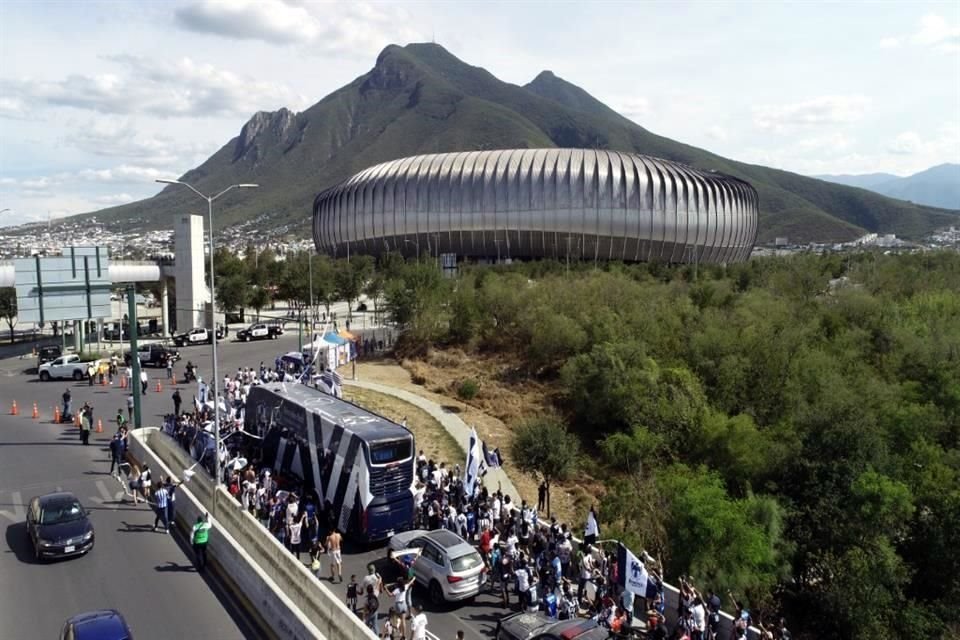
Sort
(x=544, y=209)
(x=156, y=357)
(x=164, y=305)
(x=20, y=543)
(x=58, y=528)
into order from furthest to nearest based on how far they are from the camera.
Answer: (x=544, y=209) < (x=164, y=305) < (x=156, y=357) < (x=20, y=543) < (x=58, y=528)

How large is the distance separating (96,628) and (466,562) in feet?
23.0

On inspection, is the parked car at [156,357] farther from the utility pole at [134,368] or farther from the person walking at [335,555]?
the person walking at [335,555]

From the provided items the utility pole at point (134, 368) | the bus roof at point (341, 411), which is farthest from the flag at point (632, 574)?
the utility pole at point (134, 368)

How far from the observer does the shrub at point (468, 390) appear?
4119cm

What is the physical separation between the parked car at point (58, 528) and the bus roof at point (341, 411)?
6450 millimetres

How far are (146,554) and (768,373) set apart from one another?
1050 inches

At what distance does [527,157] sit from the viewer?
99500mm

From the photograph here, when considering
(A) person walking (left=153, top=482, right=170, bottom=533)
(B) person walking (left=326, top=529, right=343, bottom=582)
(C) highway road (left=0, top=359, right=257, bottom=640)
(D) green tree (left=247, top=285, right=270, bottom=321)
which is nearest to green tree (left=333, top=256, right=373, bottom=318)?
(D) green tree (left=247, top=285, right=270, bottom=321)

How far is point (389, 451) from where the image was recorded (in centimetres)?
1814

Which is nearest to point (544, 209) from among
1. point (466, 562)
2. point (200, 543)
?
point (200, 543)

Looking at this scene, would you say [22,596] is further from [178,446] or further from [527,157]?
[527,157]

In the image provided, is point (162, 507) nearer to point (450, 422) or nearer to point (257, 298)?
point (450, 422)

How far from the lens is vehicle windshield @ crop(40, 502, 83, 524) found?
55.4 ft

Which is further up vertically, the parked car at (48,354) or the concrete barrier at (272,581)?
the concrete barrier at (272,581)
